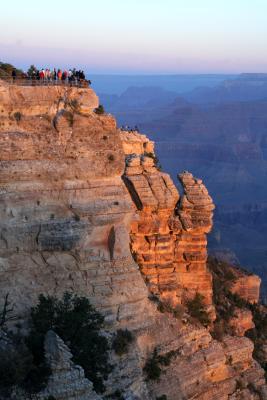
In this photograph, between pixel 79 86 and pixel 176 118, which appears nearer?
pixel 79 86

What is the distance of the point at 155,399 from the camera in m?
22.6

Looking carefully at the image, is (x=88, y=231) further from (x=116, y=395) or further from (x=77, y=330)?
(x=116, y=395)

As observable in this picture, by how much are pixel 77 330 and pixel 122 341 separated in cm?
239

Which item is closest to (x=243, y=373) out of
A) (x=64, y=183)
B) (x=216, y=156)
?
→ (x=64, y=183)

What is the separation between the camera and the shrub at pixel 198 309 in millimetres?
27781

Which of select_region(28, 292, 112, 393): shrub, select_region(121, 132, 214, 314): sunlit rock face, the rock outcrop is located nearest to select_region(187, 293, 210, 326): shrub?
select_region(121, 132, 214, 314): sunlit rock face

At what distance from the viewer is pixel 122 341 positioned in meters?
22.2

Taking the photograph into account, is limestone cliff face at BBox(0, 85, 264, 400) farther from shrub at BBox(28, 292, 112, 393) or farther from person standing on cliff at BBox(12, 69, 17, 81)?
person standing on cliff at BBox(12, 69, 17, 81)

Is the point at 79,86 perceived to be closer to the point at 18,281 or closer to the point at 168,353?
the point at 18,281

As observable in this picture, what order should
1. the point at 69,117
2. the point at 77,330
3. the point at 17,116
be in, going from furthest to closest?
the point at 69,117
the point at 17,116
the point at 77,330

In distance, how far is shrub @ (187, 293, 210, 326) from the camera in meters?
27.8

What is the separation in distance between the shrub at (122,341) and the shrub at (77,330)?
3.07ft

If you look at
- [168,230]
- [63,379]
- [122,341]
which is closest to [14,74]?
[168,230]

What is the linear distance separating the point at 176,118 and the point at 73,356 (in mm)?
168514
